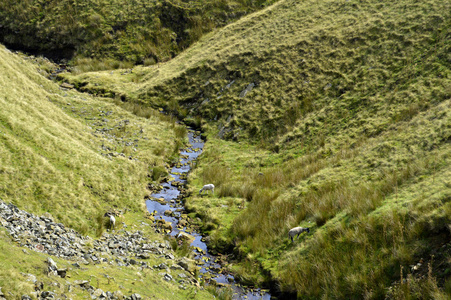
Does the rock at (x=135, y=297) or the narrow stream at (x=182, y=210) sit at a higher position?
the rock at (x=135, y=297)

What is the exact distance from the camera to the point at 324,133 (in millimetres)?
17438

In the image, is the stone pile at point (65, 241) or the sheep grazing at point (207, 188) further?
the sheep grazing at point (207, 188)

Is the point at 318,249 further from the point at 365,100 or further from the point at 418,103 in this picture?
the point at 365,100

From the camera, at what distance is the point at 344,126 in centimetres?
1709

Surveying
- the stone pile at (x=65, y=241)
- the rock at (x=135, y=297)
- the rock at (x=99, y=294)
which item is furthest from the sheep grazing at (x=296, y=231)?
the rock at (x=99, y=294)

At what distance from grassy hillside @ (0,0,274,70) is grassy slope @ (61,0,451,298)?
448cm

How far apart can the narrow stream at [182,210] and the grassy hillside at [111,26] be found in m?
16.6

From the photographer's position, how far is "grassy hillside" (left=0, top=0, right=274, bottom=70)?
34.4 m

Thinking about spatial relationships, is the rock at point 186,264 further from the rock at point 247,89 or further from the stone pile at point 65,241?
the rock at point 247,89

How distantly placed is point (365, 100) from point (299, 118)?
3567 mm

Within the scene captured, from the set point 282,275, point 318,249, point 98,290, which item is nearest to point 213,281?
point 282,275

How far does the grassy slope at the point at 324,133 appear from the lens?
30.5ft

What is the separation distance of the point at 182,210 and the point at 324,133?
798 centimetres

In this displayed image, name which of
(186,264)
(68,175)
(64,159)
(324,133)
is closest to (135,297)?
(186,264)
